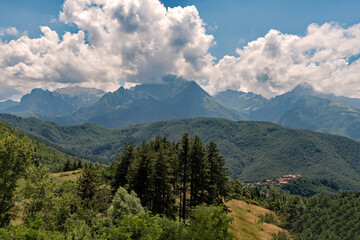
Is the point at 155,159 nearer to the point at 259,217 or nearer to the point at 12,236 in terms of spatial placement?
the point at 12,236

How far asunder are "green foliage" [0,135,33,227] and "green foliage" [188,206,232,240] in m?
21.6

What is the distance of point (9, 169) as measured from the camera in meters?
24.6

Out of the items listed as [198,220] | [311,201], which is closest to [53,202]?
[198,220]

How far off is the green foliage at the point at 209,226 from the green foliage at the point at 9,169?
21634mm

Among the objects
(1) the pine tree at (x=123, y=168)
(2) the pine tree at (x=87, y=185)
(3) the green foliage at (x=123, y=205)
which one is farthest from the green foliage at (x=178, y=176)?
(3) the green foliage at (x=123, y=205)

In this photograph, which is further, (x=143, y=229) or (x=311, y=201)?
(x=311, y=201)

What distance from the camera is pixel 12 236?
1662 cm

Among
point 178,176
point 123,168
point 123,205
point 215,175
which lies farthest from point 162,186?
point 123,168

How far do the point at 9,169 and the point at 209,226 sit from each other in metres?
24.5

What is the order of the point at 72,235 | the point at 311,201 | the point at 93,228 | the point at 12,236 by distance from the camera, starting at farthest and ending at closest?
the point at 311,201, the point at 93,228, the point at 72,235, the point at 12,236

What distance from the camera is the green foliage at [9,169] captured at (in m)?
23.9

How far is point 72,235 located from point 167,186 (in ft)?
74.0

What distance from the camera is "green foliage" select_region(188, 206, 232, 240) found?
23.4 metres

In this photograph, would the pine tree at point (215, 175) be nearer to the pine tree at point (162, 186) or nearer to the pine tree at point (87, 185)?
the pine tree at point (162, 186)
